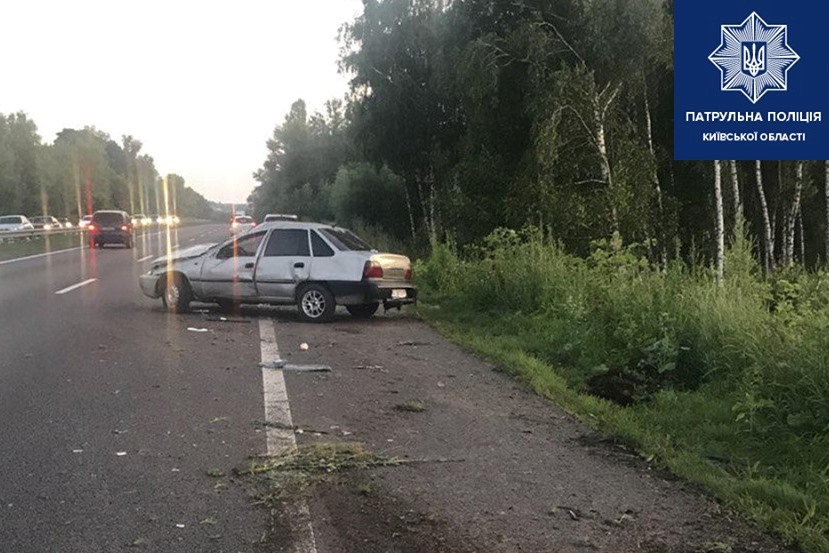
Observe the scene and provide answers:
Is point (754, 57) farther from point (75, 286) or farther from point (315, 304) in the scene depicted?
point (75, 286)

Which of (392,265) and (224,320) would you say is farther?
(392,265)

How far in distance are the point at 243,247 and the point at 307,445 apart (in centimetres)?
873

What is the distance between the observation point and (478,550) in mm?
4016

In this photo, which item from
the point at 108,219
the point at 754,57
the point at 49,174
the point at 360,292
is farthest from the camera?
the point at 49,174

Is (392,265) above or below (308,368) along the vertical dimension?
above

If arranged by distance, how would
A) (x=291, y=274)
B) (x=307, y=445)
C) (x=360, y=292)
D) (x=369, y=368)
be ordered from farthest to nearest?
(x=291, y=274), (x=360, y=292), (x=369, y=368), (x=307, y=445)

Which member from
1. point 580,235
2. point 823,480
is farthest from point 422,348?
point 580,235

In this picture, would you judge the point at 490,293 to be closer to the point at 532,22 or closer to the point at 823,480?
the point at 823,480

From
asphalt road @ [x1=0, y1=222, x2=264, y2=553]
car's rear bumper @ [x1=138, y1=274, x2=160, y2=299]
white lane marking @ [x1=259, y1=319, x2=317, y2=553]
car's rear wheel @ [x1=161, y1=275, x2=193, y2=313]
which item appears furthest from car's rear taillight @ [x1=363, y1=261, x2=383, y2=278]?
car's rear bumper @ [x1=138, y1=274, x2=160, y2=299]

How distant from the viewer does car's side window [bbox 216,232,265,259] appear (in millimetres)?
14078

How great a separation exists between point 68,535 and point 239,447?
1759mm

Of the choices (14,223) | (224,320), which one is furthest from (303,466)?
(14,223)

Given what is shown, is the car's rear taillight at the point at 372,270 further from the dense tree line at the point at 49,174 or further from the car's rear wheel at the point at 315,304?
the dense tree line at the point at 49,174

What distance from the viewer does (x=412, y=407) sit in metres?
7.27
